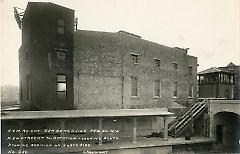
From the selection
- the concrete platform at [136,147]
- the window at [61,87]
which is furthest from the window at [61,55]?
the concrete platform at [136,147]

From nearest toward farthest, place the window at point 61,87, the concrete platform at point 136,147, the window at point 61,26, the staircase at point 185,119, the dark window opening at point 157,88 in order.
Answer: the concrete platform at point 136,147 < the window at point 61,26 < the window at point 61,87 < the staircase at point 185,119 < the dark window opening at point 157,88

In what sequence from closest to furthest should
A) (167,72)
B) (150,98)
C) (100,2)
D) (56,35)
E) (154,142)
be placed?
(100,2) < (56,35) < (154,142) < (150,98) < (167,72)

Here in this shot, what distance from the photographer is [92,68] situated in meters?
9.38

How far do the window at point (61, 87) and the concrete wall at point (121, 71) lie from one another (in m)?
0.81

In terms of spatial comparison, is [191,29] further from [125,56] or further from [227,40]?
[125,56]

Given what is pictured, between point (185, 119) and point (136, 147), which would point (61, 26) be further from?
point (185, 119)

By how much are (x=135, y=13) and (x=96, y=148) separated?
4.08 metres

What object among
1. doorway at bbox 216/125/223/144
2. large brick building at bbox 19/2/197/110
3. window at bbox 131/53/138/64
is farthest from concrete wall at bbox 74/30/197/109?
doorway at bbox 216/125/223/144

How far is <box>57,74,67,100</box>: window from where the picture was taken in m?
7.83

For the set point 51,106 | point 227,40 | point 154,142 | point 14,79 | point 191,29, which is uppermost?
point 191,29

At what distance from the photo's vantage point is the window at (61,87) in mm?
7829

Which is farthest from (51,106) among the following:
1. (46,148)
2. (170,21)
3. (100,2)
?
(170,21)

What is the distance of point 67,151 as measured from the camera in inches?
276

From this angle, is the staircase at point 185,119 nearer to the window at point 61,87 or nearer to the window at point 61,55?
the window at point 61,87
